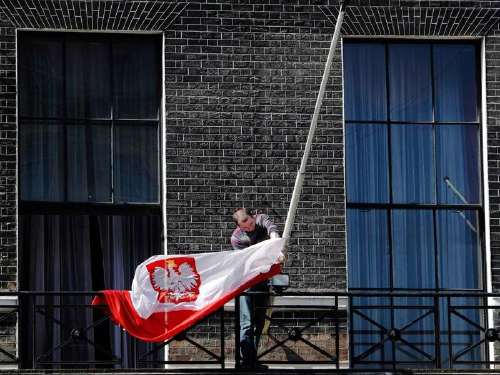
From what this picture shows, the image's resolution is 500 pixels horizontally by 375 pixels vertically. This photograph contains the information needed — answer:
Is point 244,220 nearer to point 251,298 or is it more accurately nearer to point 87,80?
point 251,298

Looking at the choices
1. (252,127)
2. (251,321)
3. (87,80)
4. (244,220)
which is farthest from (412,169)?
(87,80)

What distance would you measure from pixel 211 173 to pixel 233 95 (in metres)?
0.95

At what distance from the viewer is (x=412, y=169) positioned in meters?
20.5

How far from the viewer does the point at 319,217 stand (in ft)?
65.4

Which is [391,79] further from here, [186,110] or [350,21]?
[186,110]

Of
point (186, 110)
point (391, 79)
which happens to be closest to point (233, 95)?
point (186, 110)

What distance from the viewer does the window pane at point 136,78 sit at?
2012 centimetres

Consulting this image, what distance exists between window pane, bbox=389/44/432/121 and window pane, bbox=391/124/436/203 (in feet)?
0.55

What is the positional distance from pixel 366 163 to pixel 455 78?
150 centimetres

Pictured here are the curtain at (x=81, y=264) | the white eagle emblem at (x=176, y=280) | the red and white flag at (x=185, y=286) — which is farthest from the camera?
the curtain at (x=81, y=264)

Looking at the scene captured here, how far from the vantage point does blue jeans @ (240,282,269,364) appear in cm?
1822

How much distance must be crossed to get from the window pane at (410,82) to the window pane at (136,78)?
2782mm

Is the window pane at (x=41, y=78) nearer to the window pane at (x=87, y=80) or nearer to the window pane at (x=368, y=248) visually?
the window pane at (x=87, y=80)

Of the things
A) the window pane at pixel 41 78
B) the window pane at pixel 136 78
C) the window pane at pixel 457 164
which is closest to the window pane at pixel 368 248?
the window pane at pixel 457 164
